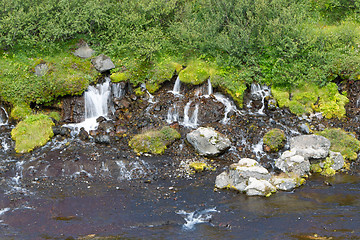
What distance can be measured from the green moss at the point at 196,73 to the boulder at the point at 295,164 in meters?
7.90

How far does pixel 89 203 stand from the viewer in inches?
510

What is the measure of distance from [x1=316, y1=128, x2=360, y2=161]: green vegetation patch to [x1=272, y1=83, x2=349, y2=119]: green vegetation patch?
2470mm

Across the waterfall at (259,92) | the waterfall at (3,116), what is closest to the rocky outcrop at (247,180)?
the waterfall at (259,92)

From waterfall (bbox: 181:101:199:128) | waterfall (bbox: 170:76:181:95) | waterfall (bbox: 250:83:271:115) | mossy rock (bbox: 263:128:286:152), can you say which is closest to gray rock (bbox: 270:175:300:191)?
mossy rock (bbox: 263:128:286:152)

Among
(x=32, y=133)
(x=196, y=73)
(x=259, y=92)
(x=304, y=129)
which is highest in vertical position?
(x=196, y=73)

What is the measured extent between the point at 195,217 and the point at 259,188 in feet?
10.3

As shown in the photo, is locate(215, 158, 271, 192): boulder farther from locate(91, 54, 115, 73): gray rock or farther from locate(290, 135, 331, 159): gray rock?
locate(91, 54, 115, 73): gray rock

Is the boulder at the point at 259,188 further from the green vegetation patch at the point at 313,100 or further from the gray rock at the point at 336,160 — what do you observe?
the green vegetation patch at the point at 313,100

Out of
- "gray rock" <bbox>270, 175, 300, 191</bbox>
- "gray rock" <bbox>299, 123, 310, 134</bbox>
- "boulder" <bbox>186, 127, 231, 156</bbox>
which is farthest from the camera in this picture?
"gray rock" <bbox>299, 123, 310, 134</bbox>

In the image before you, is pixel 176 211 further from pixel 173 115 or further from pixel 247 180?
pixel 173 115

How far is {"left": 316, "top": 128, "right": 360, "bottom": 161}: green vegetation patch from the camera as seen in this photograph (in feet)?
53.2

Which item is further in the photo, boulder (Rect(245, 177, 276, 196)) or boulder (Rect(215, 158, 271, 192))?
boulder (Rect(215, 158, 271, 192))

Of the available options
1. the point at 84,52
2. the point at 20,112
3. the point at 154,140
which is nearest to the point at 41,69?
the point at 20,112

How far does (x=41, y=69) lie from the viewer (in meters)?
20.7
